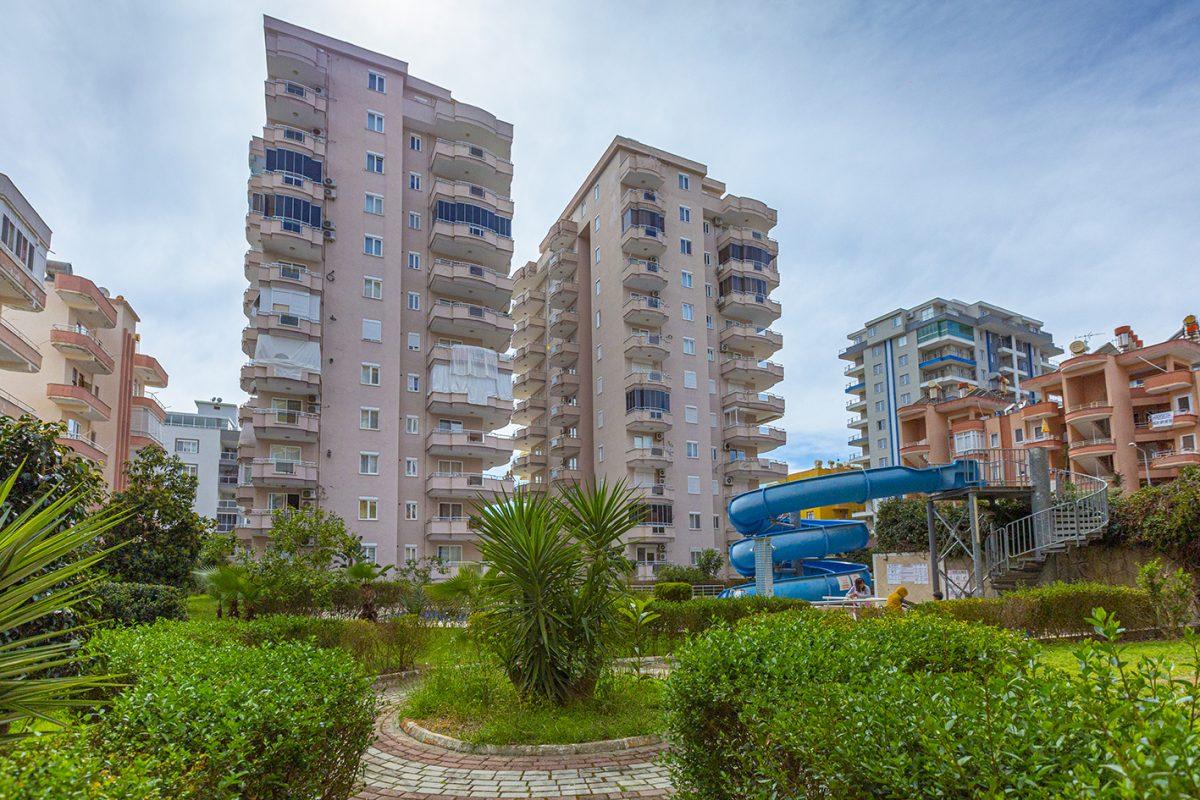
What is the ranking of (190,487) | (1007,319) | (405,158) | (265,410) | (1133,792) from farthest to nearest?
1. (1007,319)
2. (405,158)
3. (265,410)
4. (190,487)
5. (1133,792)

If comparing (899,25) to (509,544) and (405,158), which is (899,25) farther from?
(405,158)

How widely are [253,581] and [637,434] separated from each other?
1390 inches

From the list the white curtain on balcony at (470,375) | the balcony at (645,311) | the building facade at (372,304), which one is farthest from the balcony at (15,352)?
the balcony at (645,311)

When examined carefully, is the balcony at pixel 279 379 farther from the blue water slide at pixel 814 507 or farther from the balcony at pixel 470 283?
the blue water slide at pixel 814 507

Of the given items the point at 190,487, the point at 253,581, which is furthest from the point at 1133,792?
the point at 190,487

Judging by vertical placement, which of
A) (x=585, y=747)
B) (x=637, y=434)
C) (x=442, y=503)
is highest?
(x=637, y=434)

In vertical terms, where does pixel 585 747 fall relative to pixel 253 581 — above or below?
below

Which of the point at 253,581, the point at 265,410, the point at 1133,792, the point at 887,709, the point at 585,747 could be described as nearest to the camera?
the point at 1133,792

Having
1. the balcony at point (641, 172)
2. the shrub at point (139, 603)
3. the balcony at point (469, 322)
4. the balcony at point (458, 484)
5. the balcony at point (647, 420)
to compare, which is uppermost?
the balcony at point (641, 172)

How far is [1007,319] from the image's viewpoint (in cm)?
8669

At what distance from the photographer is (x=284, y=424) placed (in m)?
39.2

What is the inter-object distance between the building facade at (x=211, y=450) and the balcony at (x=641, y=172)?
5589 cm

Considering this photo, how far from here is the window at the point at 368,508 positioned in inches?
1606

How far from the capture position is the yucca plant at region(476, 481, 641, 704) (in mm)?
10039
